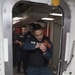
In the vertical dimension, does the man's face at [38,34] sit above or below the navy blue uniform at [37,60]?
above

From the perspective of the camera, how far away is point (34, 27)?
6.46ft

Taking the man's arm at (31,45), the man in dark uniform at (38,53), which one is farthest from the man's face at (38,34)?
the man's arm at (31,45)

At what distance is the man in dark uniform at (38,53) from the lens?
1.93 meters

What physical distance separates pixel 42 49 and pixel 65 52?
338 mm

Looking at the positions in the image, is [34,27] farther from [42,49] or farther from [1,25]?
[1,25]

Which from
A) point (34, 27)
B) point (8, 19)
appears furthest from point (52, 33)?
point (8, 19)

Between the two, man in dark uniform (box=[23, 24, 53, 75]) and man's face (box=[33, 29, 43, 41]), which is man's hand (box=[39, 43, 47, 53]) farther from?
man's face (box=[33, 29, 43, 41])

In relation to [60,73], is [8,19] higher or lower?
higher

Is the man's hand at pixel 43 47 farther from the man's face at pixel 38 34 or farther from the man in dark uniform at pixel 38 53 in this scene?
the man's face at pixel 38 34

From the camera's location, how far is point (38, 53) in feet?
6.59

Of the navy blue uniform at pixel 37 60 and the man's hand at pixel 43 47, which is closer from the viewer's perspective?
the man's hand at pixel 43 47

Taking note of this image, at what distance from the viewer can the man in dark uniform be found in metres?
1.93

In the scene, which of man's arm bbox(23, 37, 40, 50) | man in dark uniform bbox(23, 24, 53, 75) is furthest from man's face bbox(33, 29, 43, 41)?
man's arm bbox(23, 37, 40, 50)

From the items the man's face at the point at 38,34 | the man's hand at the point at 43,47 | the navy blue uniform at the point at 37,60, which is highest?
the man's face at the point at 38,34
